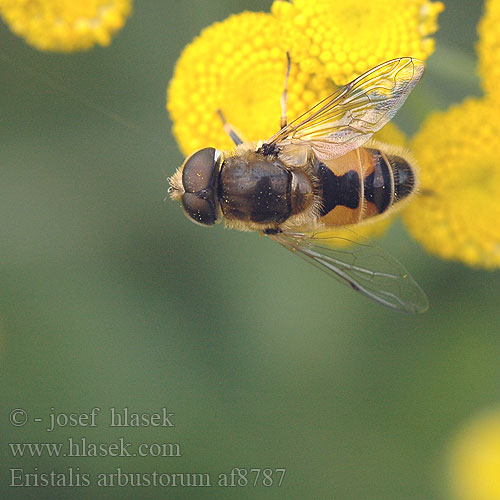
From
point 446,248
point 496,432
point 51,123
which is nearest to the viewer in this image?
point 446,248

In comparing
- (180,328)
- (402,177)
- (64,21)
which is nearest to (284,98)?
(402,177)

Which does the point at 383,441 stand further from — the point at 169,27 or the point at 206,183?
the point at 169,27

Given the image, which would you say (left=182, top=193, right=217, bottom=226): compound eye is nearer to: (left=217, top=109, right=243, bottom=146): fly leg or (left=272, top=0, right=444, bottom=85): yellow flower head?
(left=217, top=109, right=243, bottom=146): fly leg

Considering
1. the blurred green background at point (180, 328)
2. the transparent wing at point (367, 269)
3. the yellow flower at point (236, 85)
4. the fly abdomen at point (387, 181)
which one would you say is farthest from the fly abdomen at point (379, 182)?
the blurred green background at point (180, 328)

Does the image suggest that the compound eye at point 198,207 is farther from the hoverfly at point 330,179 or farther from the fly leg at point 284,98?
the fly leg at point 284,98

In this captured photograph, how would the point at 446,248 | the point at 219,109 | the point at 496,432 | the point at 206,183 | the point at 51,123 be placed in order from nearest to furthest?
the point at 206,183, the point at 219,109, the point at 446,248, the point at 496,432, the point at 51,123

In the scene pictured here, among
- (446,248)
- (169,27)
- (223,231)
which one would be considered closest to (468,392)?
(446,248)

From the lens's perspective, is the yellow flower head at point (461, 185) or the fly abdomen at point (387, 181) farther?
the yellow flower head at point (461, 185)
